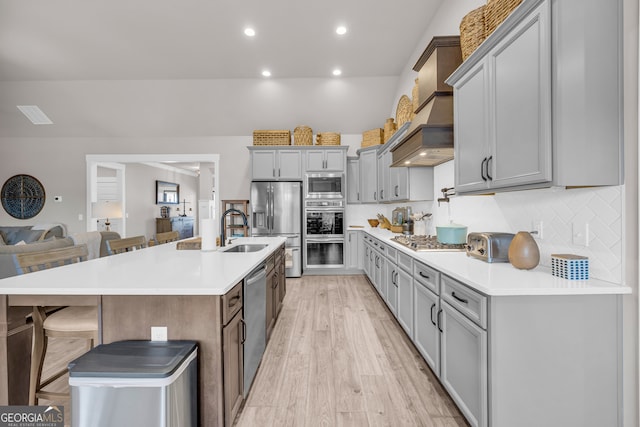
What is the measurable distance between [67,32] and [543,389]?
20.2 feet

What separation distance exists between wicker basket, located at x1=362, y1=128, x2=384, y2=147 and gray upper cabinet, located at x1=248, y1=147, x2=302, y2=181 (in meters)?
1.34

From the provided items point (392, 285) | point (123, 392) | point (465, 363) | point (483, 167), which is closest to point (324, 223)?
point (392, 285)

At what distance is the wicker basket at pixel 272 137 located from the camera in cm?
546

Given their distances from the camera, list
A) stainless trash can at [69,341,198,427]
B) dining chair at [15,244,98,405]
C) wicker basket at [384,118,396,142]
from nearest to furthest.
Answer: stainless trash can at [69,341,198,427], dining chair at [15,244,98,405], wicker basket at [384,118,396,142]

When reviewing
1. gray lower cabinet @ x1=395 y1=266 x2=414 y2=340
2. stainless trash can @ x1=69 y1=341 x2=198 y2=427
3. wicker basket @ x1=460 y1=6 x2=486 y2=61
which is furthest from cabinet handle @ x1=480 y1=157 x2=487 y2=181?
stainless trash can @ x1=69 y1=341 x2=198 y2=427

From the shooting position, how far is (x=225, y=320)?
4.70ft

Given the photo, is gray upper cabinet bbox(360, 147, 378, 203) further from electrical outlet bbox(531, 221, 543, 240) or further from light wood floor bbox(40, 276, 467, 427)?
electrical outlet bbox(531, 221, 543, 240)

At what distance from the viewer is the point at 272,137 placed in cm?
546

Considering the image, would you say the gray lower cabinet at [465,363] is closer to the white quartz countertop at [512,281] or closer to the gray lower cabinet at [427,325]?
the gray lower cabinet at [427,325]

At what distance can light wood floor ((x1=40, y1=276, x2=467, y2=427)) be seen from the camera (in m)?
1.75

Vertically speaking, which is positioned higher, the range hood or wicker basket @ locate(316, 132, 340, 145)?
wicker basket @ locate(316, 132, 340, 145)

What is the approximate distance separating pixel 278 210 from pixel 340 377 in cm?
357

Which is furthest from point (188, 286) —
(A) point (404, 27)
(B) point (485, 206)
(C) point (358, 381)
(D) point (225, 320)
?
(A) point (404, 27)

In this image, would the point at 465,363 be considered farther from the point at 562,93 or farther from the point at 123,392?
the point at 123,392
